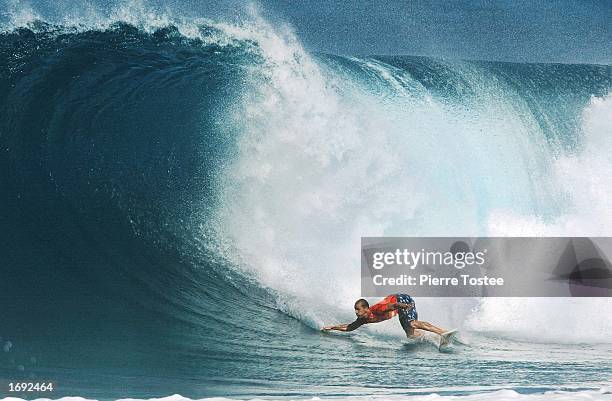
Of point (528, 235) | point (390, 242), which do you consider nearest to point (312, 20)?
point (390, 242)

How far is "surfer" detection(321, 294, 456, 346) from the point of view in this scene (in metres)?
3.97

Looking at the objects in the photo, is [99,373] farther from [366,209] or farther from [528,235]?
[528,235]

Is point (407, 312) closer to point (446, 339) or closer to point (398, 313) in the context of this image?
point (398, 313)

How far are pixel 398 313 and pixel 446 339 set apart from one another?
35 cm

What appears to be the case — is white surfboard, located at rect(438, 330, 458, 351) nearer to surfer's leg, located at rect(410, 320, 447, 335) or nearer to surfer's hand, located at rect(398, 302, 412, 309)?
surfer's leg, located at rect(410, 320, 447, 335)

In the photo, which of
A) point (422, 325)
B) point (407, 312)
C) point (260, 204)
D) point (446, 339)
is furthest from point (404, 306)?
point (260, 204)

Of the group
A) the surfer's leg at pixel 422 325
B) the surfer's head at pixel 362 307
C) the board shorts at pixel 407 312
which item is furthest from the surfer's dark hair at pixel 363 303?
the surfer's leg at pixel 422 325

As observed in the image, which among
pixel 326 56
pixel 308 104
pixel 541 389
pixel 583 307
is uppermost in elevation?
pixel 326 56

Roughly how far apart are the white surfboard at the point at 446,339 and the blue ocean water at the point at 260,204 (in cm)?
7

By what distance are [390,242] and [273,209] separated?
775 mm

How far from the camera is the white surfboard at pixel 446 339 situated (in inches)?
157

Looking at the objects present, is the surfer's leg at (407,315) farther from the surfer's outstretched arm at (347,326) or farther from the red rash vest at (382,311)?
the surfer's outstretched arm at (347,326)

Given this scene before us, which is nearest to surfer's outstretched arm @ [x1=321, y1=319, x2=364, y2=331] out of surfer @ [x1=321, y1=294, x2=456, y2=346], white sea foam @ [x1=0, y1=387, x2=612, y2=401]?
surfer @ [x1=321, y1=294, x2=456, y2=346]

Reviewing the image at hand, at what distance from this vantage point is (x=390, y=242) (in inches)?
159
